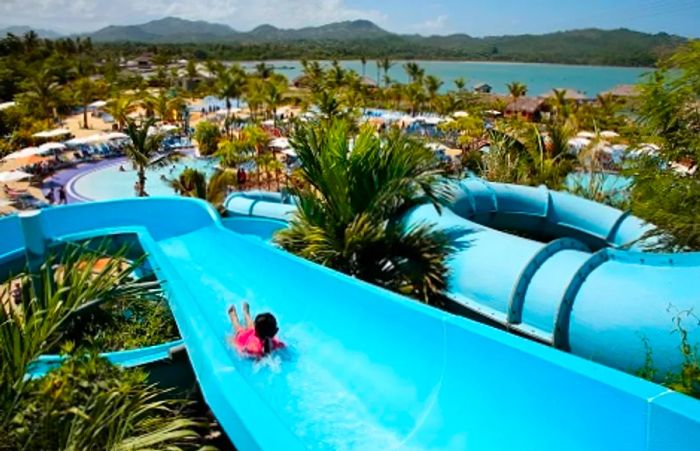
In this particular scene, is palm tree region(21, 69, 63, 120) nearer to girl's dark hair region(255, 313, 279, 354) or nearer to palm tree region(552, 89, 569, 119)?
palm tree region(552, 89, 569, 119)

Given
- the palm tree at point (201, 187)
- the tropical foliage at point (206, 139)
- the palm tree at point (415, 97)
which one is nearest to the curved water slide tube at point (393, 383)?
the palm tree at point (201, 187)

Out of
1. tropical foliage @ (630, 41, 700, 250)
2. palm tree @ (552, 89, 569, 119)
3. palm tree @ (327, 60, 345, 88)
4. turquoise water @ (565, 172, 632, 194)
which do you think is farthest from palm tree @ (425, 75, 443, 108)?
tropical foliage @ (630, 41, 700, 250)

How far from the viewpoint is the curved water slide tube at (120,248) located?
521cm

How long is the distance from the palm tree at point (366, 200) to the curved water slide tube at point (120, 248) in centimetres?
181

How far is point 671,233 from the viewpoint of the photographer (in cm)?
573

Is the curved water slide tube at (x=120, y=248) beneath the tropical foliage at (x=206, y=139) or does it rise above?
above

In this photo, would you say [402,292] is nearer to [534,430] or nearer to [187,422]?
[534,430]

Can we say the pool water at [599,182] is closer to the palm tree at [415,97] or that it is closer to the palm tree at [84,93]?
the palm tree at [415,97]

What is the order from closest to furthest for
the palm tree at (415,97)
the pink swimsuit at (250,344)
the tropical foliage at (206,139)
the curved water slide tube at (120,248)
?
the curved water slide tube at (120,248), the pink swimsuit at (250,344), the tropical foliage at (206,139), the palm tree at (415,97)

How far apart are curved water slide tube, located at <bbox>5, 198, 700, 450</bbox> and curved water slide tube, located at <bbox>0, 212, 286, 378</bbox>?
479 millimetres

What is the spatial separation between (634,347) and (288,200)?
8110 millimetres

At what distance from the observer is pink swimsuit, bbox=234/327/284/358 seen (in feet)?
17.6

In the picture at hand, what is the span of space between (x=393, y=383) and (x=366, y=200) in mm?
2095

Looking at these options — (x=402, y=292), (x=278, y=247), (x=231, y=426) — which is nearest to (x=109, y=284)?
(x=231, y=426)
